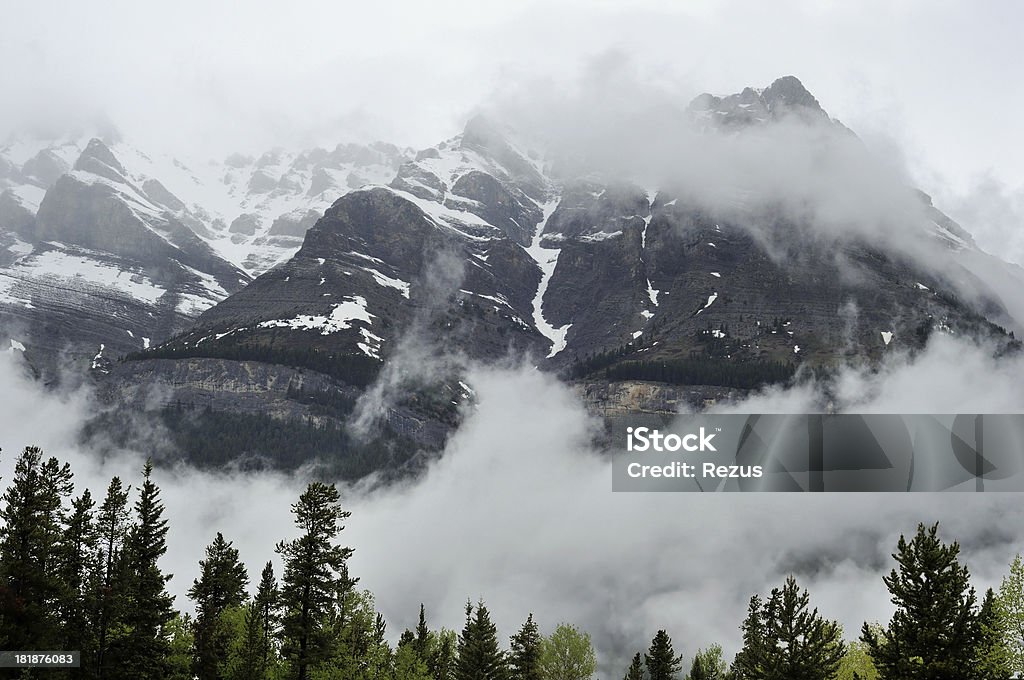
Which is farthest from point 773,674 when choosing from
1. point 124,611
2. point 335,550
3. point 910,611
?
point 124,611

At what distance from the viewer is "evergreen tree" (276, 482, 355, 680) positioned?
76688 mm

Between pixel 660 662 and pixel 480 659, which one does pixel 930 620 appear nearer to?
pixel 480 659

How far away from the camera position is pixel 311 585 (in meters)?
76.6

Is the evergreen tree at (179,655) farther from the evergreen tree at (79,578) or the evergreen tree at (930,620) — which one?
the evergreen tree at (930,620)

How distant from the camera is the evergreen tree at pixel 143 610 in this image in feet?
249

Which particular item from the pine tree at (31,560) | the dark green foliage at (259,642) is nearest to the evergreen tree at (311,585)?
the dark green foliage at (259,642)

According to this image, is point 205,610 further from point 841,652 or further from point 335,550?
point 841,652

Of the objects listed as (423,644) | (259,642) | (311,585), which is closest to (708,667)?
(423,644)

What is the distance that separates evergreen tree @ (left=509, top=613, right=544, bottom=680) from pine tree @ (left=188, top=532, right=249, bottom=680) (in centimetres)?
3305

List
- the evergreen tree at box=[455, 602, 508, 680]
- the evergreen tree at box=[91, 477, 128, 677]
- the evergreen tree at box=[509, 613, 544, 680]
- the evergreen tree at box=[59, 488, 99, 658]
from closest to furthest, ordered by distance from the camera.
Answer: the evergreen tree at box=[59, 488, 99, 658]
the evergreen tree at box=[91, 477, 128, 677]
the evergreen tree at box=[455, 602, 508, 680]
the evergreen tree at box=[509, 613, 544, 680]

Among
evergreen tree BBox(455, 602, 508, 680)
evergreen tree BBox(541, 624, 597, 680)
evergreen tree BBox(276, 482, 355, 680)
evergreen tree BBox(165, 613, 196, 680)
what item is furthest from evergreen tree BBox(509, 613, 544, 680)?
evergreen tree BBox(276, 482, 355, 680)

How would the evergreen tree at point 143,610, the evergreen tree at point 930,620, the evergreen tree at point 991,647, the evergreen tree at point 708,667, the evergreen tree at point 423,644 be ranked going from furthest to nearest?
the evergreen tree at point 708,667
the evergreen tree at point 423,644
the evergreen tree at point 143,610
the evergreen tree at point 930,620
the evergreen tree at point 991,647

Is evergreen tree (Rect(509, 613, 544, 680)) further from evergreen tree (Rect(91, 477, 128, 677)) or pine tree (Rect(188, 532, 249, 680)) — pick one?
evergreen tree (Rect(91, 477, 128, 677))

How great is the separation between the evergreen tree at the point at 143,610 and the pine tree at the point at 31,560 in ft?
17.8
